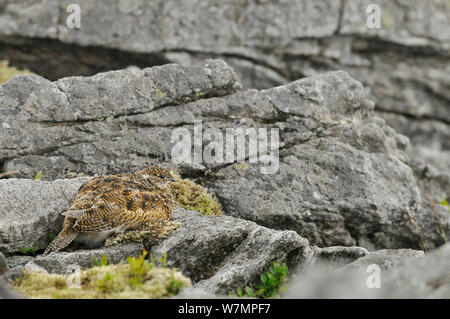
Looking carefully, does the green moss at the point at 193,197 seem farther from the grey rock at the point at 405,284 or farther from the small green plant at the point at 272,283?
the grey rock at the point at 405,284

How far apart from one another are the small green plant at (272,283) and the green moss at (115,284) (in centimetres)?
152

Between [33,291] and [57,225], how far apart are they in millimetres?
2033

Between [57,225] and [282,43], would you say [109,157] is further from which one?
[282,43]

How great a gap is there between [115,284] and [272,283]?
2.49 metres

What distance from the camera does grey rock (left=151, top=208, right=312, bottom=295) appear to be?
8852 millimetres

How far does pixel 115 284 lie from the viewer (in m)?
7.34

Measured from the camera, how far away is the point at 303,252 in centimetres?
948

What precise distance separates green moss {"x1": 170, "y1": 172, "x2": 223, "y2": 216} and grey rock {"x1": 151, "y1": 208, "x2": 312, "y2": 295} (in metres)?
1.98

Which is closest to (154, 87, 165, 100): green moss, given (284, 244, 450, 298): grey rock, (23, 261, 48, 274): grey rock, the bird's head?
the bird's head

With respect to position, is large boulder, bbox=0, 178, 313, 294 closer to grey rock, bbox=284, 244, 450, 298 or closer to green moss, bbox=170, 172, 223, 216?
green moss, bbox=170, 172, 223, 216

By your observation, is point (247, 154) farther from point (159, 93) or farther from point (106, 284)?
point (106, 284)

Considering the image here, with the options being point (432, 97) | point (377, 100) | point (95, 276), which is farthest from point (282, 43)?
point (95, 276)

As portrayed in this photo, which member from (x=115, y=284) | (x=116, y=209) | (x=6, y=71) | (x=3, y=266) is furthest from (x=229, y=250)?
(x=6, y=71)
